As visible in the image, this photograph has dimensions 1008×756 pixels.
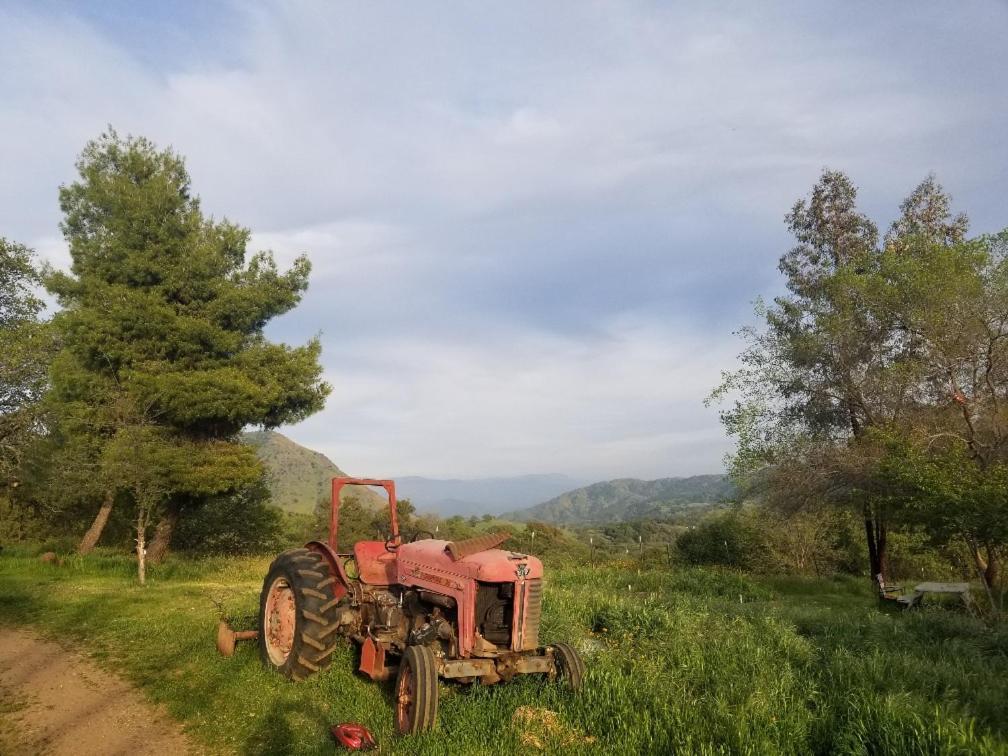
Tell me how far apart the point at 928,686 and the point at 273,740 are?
231 inches

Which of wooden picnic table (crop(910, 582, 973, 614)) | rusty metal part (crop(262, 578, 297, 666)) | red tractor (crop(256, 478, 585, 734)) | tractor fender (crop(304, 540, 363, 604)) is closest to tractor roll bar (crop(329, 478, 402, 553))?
red tractor (crop(256, 478, 585, 734))

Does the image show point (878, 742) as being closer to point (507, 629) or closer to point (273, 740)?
point (507, 629)

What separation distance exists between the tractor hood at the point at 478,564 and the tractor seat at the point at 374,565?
2.30ft

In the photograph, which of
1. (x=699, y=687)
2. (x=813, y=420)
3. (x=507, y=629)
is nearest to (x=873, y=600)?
(x=813, y=420)

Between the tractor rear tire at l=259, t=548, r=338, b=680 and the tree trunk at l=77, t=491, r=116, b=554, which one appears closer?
the tractor rear tire at l=259, t=548, r=338, b=680

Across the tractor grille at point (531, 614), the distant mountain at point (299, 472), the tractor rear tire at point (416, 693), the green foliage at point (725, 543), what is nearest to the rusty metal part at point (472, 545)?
the tractor grille at point (531, 614)

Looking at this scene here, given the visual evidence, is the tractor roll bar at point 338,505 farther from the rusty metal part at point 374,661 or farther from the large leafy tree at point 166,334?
the large leafy tree at point 166,334

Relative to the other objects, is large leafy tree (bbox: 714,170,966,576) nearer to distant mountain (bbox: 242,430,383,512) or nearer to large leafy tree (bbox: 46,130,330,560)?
large leafy tree (bbox: 46,130,330,560)

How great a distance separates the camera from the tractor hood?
515 centimetres

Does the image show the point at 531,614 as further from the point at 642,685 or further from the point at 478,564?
the point at 642,685

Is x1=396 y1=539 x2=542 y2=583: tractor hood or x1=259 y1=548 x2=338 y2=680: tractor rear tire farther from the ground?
x1=396 y1=539 x2=542 y2=583: tractor hood

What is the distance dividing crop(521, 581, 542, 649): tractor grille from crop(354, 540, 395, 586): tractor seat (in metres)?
1.94

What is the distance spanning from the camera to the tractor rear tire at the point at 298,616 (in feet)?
19.3

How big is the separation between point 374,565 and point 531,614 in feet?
7.16
